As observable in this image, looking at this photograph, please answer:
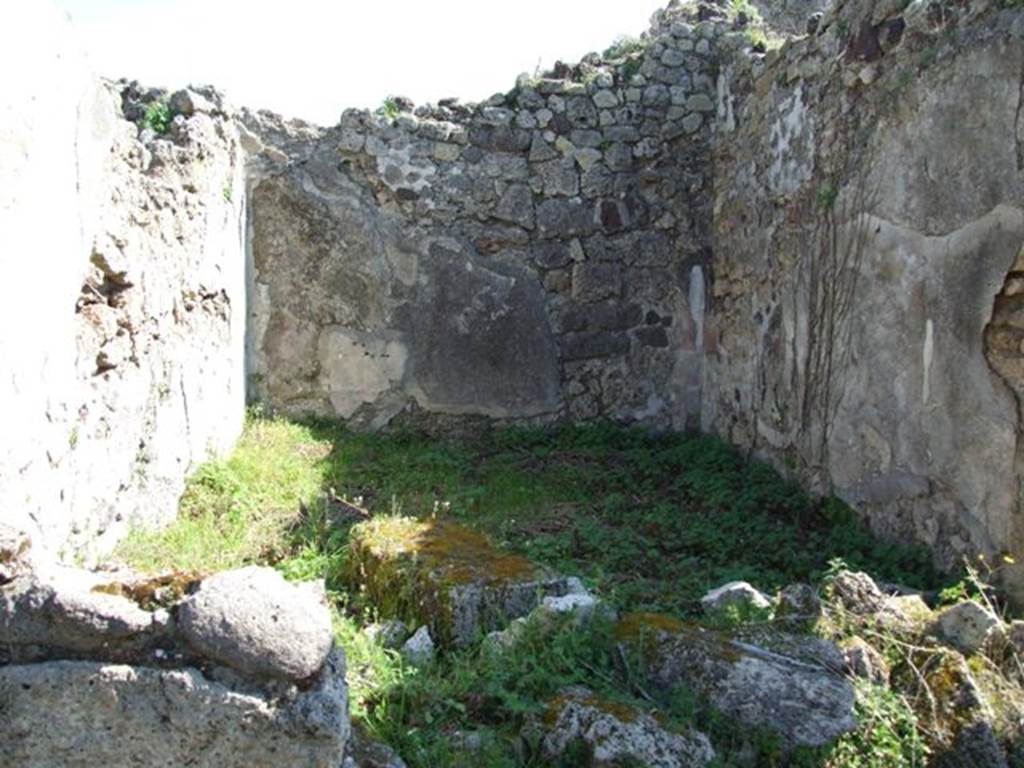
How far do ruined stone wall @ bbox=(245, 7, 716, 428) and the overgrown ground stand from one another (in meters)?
0.36

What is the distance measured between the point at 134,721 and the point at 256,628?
27cm

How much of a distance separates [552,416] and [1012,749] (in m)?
4.25

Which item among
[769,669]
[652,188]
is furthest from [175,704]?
[652,188]

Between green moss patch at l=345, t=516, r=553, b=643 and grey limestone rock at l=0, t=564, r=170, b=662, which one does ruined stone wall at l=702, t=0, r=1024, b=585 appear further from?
grey limestone rock at l=0, t=564, r=170, b=662

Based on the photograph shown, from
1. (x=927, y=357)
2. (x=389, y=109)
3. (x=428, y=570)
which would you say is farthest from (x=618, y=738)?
(x=389, y=109)

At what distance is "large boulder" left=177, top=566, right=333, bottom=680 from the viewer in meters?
1.80

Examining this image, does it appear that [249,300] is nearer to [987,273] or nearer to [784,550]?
[784,550]

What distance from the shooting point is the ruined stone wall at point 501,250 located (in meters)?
6.28

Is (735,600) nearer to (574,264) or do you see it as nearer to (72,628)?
(72,628)

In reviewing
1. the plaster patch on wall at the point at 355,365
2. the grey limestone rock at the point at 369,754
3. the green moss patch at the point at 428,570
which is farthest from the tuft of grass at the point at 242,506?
the grey limestone rock at the point at 369,754

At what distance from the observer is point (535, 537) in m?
4.40

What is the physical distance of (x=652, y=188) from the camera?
21.7 feet

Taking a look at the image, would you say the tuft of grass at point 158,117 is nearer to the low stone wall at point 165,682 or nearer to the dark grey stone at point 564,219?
the dark grey stone at point 564,219

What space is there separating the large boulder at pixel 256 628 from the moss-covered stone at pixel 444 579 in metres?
1.16
